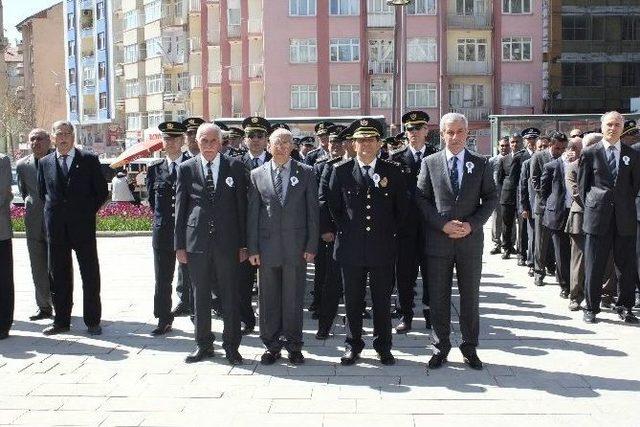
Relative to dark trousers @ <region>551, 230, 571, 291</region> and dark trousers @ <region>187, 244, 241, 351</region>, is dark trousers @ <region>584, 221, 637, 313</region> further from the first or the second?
dark trousers @ <region>187, 244, 241, 351</region>

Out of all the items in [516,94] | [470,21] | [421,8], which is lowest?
[516,94]

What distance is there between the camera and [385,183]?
757 cm

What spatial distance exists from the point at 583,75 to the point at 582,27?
10.0ft

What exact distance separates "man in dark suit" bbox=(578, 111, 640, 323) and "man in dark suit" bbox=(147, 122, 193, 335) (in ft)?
14.6

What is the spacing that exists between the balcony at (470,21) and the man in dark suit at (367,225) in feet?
160

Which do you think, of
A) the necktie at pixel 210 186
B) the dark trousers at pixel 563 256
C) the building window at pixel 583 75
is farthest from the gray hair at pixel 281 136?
the building window at pixel 583 75

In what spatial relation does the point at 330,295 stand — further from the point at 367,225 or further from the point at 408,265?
the point at 367,225

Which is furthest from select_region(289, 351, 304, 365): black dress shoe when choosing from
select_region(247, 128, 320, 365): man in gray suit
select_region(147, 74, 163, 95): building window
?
select_region(147, 74, 163, 95): building window

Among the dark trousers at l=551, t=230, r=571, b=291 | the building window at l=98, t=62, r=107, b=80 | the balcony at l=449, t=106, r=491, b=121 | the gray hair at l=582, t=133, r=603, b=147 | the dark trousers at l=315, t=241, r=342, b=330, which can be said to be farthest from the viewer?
the building window at l=98, t=62, r=107, b=80

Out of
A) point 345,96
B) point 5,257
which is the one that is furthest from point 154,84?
point 5,257

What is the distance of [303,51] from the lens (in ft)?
179

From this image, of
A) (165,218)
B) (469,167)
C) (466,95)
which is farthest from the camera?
(466,95)

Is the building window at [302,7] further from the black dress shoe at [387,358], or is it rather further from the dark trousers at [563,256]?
the black dress shoe at [387,358]

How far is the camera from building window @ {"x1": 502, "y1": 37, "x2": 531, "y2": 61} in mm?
54594
